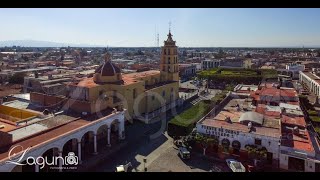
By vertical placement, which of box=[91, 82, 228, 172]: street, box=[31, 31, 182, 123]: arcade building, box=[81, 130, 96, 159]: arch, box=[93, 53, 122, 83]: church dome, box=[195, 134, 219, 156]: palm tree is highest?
box=[93, 53, 122, 83]: church dome

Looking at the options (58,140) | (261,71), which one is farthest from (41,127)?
(261,71)

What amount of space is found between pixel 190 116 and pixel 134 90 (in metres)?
4.76

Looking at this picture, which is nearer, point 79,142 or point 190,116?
point 79,142

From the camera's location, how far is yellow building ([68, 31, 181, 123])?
1791 centimetres

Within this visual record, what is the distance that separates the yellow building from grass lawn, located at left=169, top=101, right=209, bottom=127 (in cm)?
337

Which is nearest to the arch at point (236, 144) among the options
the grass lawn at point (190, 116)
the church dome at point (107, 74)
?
the grass lawn at point (190, 116)

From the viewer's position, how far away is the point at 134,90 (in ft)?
66.8

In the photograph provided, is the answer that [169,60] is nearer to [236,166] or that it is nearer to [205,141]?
[205,141]

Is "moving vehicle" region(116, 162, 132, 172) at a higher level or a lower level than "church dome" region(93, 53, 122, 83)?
lower

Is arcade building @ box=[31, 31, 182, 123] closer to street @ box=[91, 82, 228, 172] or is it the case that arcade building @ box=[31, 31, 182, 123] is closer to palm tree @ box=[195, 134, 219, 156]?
street @ box=[91, 82, 228, 172]

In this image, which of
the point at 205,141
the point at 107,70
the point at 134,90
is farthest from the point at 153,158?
the point at 107,70

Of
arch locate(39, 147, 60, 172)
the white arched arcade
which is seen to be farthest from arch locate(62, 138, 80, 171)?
arch locate(39, 147, 60, 172)
